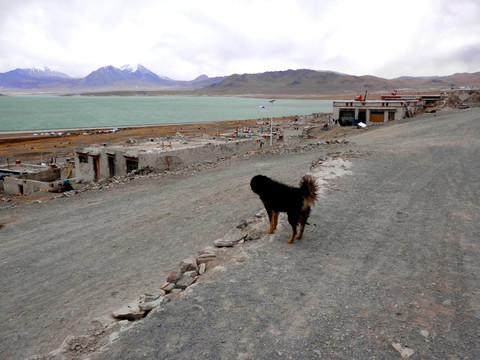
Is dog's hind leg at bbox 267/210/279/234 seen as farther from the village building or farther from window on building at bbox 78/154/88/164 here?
the village building

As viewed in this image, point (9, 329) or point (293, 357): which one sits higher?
point (293, 357)

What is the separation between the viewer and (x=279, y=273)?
5.54 meters

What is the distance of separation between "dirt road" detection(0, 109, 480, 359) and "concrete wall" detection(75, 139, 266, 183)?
663cm

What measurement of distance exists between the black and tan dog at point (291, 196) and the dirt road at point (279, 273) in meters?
0.53

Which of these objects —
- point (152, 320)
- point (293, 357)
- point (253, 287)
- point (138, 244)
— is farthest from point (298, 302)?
point (138, 244)

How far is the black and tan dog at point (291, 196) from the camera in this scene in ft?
20.4

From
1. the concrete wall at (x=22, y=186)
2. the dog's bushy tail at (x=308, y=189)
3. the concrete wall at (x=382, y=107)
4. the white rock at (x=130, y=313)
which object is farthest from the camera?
the concrete wall at (x=382, y=107)

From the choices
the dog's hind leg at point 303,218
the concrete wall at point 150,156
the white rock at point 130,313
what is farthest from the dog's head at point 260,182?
the concrete wall at point 150,156

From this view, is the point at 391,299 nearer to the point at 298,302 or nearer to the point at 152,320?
the point at 298,302

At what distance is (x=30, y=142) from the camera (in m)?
55.0

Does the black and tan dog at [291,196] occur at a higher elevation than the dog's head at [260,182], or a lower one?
lower

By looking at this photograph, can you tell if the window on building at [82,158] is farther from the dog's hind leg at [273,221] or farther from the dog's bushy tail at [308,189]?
the dog's bushy tail at [308,189]

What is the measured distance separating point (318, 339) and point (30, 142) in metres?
59.3

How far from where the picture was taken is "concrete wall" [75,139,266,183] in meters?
20.4
